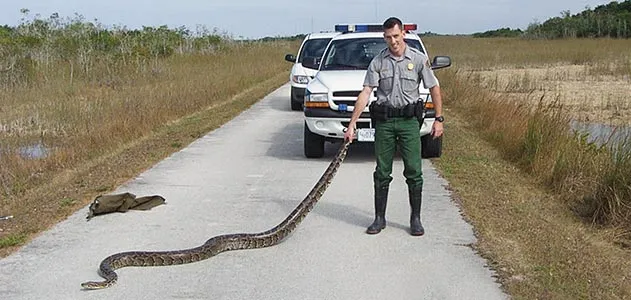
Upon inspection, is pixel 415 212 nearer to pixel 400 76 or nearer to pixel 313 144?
pixel 400 76

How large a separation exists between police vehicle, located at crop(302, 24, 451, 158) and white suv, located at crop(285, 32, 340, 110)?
5.41m

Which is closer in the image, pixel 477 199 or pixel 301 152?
pixel 477 199

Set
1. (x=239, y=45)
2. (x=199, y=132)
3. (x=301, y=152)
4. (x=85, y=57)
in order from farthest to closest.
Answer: (x=239, y=45) < (x=85, y=57) < (x=199, y=132) < (x=301, y=152)

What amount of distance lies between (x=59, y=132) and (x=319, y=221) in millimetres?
8374

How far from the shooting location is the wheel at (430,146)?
1084 cm

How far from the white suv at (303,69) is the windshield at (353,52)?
5197mm

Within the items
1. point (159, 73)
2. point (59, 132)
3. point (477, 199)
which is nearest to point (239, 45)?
point (159, 73)

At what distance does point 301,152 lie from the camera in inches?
464

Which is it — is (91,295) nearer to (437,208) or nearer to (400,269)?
(400,269)

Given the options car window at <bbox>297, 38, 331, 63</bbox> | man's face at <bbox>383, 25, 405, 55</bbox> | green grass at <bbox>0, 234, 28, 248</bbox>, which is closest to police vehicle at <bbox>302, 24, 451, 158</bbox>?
man's face at <bbox>383, 25, 405, 55</bbox>

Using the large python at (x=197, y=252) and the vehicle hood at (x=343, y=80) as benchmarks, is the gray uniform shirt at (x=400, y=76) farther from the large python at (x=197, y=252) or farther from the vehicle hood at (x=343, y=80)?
the vehicle hood at (x=343, y=80)

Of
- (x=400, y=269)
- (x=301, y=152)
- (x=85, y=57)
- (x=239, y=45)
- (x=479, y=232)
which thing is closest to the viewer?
(x=400, y=269)

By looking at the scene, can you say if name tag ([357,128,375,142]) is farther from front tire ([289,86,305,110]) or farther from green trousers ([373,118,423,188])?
front tire ([289,86,305,110])

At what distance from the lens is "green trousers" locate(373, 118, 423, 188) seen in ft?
21.9
